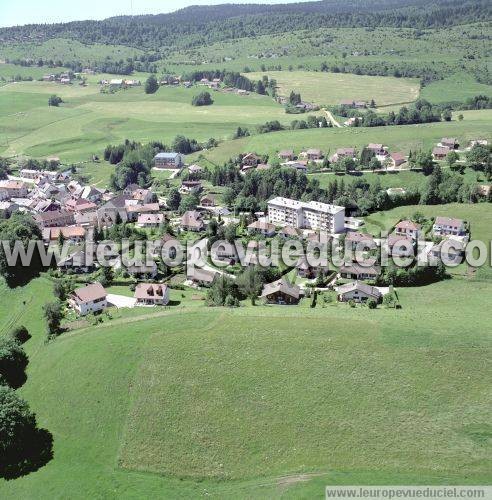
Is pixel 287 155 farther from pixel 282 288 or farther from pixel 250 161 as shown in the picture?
pixel 282 288

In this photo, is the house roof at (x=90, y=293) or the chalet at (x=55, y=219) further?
the chalet at (x=55, y=219)

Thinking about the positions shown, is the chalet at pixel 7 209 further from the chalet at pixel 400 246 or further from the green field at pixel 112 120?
the chalet at pixel 400 246

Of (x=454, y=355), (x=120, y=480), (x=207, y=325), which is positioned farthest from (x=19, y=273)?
(x=454, y=355)

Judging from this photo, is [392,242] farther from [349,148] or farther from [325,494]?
[349,148]

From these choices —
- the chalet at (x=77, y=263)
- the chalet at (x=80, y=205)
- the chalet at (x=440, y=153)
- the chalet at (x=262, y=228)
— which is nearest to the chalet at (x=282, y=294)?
the chalet at (x=262, y=228)

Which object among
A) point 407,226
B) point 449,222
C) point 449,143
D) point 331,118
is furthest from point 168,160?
point 449,222
